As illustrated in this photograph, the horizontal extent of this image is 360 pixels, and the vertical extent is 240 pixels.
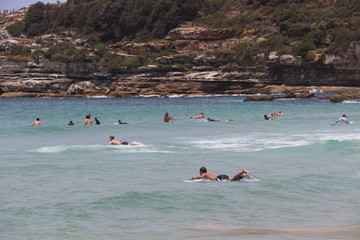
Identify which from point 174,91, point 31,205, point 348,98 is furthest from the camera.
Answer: point 174,91

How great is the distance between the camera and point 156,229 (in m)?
10.3

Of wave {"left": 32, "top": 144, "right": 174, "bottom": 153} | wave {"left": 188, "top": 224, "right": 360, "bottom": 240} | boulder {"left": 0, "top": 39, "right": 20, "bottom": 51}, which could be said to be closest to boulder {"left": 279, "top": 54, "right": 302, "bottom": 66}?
boulder {"left": 0, "top": 39, "right": 20, "bottom": 51}

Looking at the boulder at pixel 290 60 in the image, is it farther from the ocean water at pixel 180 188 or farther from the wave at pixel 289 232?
the wave at pixel 289 232

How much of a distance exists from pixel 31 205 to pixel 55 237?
2.60 meters

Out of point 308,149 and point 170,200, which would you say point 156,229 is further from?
point 308,149

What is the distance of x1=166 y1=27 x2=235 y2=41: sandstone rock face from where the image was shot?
92.9 metres

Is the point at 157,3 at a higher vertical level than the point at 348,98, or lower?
higher

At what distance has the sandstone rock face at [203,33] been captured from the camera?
9288 cm

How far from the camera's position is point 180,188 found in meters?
14.1

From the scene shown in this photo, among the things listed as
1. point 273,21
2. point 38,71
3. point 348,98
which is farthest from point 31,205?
point 273,21

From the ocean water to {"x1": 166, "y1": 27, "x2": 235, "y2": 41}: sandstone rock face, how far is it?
2588 inches

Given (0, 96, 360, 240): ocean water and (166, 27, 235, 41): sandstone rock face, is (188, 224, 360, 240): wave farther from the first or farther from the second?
(166, 27, 235, 41): sandstone rock face

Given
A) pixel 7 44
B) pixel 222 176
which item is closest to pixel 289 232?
pixel 222 176

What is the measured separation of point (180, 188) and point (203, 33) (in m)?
80.4
